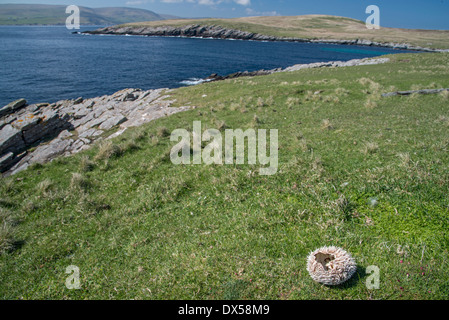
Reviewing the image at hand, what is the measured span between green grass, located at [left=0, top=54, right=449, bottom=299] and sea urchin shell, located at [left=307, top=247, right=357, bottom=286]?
9.6 inches

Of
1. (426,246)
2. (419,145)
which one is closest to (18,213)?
(426,246)

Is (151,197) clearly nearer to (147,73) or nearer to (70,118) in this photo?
(70,118)

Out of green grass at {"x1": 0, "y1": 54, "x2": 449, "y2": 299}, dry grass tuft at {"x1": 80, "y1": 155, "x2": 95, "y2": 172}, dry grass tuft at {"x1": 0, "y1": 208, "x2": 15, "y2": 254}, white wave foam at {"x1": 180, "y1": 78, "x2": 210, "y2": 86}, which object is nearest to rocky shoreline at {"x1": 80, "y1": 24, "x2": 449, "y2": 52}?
white wave foam at {"x1": 180, "y1": 78, "x2": 210, "y2": 86}

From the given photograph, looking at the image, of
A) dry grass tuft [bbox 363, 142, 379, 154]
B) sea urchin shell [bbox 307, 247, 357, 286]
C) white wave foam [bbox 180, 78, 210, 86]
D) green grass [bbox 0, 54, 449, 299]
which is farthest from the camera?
white wave foam [bbox 180, 78, 210, 86]

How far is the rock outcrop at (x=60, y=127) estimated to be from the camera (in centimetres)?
1900

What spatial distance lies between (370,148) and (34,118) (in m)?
27.6

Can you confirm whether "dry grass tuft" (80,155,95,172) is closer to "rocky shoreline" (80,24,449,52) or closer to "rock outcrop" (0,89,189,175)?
"rock outcrop" (0,89,189,175)

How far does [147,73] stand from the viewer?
63125 millimetres

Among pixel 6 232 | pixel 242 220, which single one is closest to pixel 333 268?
pixel 242 220

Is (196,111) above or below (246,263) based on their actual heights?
above

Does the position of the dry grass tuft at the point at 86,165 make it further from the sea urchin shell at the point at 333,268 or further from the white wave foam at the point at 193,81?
the white wave foam at the point at 193,81

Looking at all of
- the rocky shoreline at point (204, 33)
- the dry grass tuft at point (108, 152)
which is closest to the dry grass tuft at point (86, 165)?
the dry grass tuft at point (108, 152)

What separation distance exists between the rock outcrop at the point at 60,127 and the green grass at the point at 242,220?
6.07 m

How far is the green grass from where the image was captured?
5.40 metres
